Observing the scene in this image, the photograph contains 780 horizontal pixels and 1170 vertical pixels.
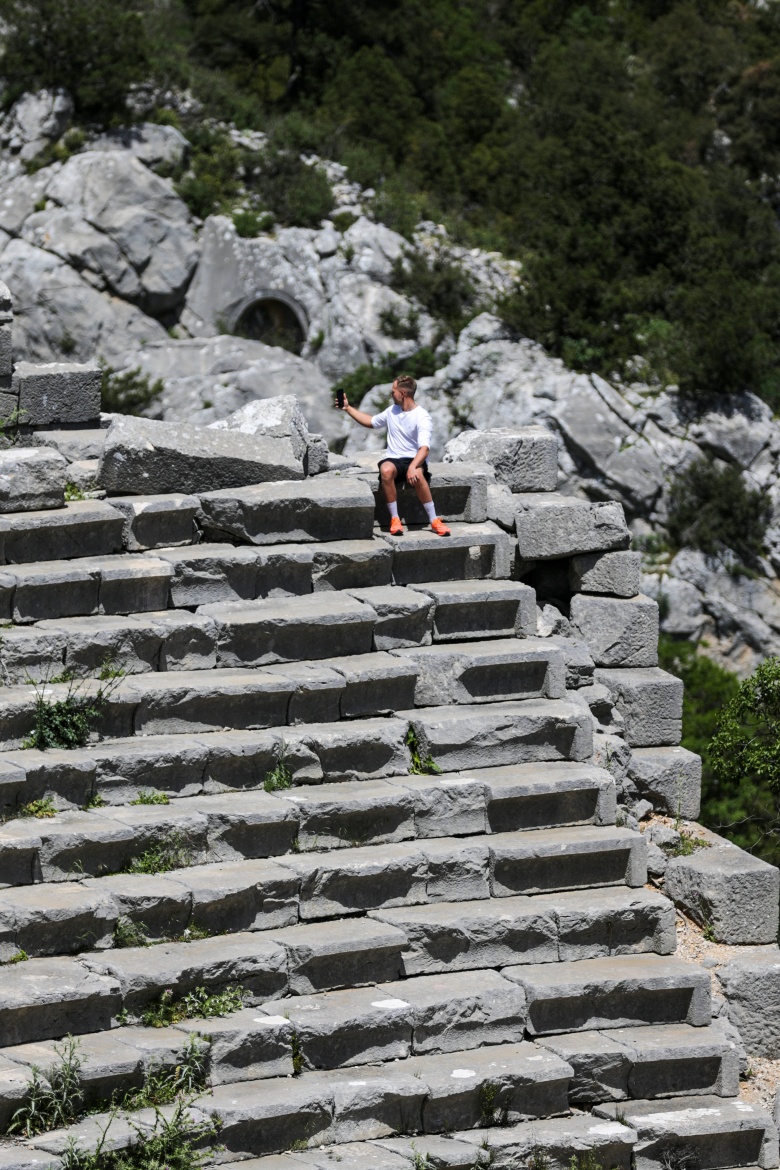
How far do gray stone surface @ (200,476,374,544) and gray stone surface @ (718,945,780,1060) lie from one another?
4.04 m

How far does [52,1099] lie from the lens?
879 centimetres

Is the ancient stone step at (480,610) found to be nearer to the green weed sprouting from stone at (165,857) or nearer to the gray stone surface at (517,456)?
the gray stone surface at (517,456)

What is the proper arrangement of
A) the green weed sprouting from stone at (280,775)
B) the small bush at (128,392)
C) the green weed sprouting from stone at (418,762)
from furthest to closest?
1. the small bush at (128,392)
2. the green weed sprouting from stone at (418,762)
3. the green weed sprouting from stone at (280,775)

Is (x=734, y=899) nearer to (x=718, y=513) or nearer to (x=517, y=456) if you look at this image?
(x=517, y=456)

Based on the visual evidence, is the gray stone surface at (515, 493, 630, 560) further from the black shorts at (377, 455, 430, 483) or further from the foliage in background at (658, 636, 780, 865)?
the foliage in background at (658, 636, 780, 865)

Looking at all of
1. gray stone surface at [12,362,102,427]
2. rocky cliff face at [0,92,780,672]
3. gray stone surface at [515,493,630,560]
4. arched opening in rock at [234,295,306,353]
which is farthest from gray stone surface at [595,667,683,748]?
arched opening in rock at [234,295,306,353]

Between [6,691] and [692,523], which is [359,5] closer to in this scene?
[692,523]

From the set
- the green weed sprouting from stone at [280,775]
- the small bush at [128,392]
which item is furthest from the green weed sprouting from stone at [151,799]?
the small bush at [128,392]

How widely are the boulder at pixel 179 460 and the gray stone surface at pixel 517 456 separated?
1754mm

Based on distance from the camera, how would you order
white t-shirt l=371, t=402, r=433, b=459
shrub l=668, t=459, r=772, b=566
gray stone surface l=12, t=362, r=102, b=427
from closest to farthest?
white t-shirt l=371, t=402, r=433, b=459 < gray stone surface l=12, t=362, r=102, b=427 < shrub l=668, t=459, r=772, b=566

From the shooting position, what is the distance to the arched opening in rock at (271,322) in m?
30.4

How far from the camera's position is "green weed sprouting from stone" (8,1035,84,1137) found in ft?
28.7

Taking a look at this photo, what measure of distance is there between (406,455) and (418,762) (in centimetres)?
272

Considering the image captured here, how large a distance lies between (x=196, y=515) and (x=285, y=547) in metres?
0.68
